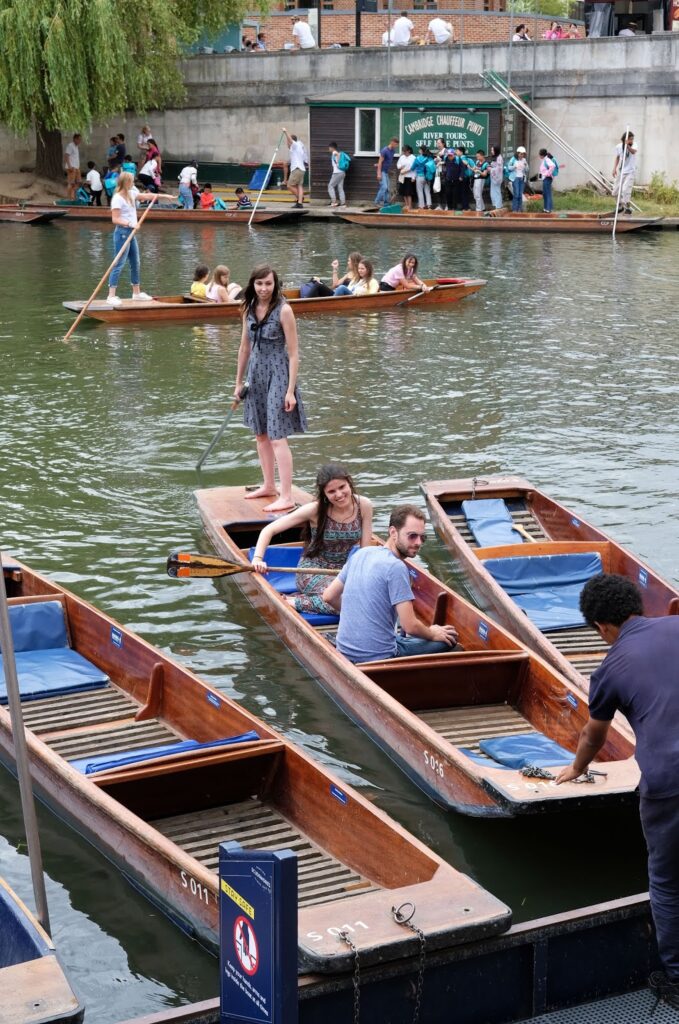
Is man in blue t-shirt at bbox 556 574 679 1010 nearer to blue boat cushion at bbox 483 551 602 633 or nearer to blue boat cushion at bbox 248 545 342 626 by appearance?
blue boat cushion at bbox 248 545 342 626

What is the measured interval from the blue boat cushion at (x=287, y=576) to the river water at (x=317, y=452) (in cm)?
30

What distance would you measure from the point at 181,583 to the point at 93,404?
15.3 ft

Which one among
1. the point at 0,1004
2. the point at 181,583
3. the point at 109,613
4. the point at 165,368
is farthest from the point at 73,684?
the point at 165,368

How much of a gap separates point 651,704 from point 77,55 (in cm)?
2482

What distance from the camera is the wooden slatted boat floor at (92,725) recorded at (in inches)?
253

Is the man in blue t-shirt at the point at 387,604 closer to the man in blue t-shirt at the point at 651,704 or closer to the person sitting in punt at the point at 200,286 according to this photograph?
the man in blue t-shirt at the point at 651,704

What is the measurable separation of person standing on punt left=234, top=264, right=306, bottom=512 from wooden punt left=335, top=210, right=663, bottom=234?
17084mm

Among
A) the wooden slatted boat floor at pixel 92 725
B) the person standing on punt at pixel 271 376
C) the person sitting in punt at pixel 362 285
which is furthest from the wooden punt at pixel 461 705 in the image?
the person sitting in punt at pixel 362 285

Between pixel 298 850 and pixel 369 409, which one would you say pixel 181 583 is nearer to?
pixel 298 850

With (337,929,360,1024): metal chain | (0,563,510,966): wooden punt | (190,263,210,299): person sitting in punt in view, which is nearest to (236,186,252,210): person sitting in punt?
(190,263,210,299): person sitting in punt

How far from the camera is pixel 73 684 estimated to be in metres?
6.98

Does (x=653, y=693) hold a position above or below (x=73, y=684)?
above

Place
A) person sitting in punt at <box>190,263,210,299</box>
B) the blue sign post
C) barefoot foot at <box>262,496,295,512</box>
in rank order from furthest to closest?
person sitting in punt at <box>190,263,210,299</box>, barefoot foot at <box>262,496,295,512</box>, the blue sign post

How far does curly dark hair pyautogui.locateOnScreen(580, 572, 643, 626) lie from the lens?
4.17m
